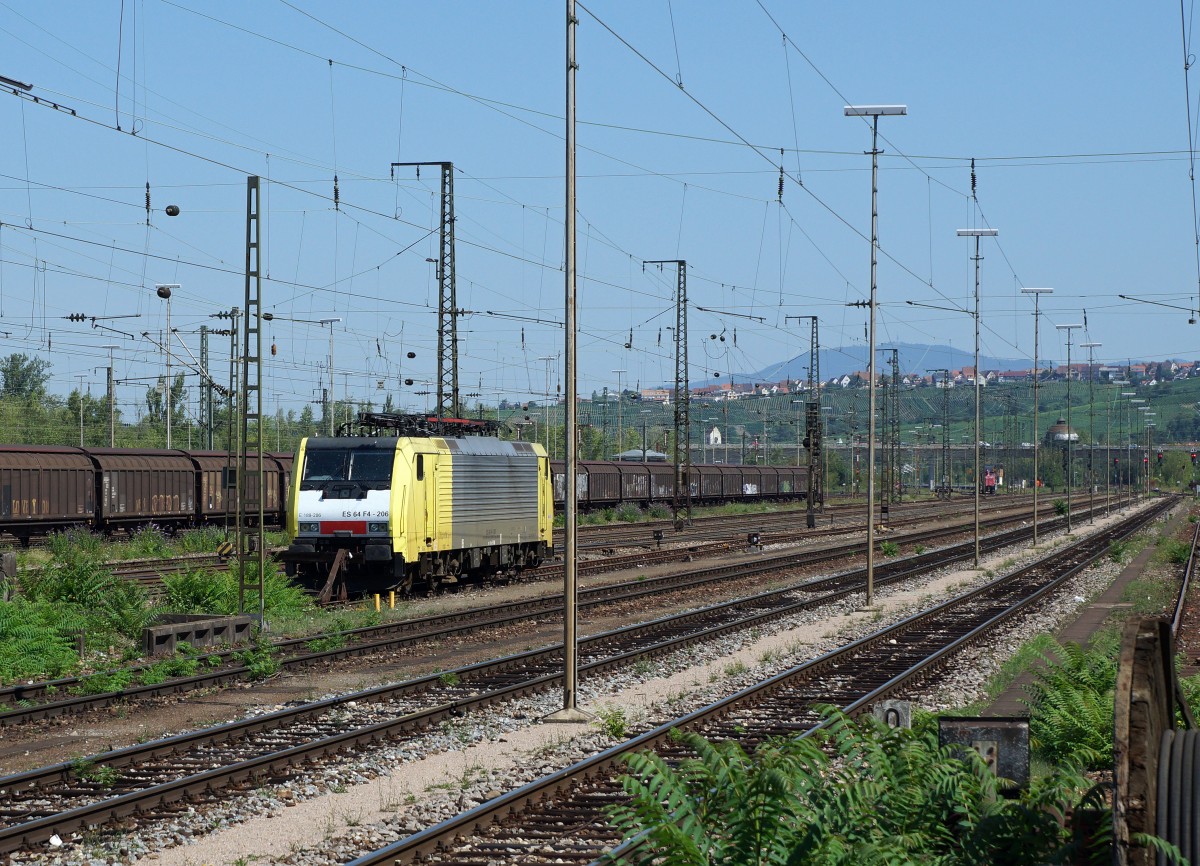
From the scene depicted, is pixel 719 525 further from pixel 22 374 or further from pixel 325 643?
pixel 22 374

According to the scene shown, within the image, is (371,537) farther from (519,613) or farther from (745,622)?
(745,622)

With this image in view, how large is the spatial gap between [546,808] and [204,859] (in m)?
2.80

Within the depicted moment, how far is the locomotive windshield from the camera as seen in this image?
26.7 meters

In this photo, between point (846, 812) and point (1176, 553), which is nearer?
point (846, 812)

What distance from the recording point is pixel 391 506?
26422 millimetres

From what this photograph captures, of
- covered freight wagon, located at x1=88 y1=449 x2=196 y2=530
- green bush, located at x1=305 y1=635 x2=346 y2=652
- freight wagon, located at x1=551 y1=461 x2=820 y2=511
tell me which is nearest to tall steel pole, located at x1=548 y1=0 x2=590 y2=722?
green bush, located at x1=305 y1=635 x2=346 y2=652

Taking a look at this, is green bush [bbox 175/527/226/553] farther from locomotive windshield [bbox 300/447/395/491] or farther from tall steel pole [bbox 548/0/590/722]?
tall steel pole [bbox 548/0/590/722]

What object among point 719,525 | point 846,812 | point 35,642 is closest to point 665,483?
point 719,525

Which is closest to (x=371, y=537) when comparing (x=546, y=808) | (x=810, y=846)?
(x=546, y=808)

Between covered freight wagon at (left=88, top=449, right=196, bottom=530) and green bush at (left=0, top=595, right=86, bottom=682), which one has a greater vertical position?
covered freight wagon at (left=88, top=449, right=196, bottom=530)

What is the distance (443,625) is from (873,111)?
1276cm

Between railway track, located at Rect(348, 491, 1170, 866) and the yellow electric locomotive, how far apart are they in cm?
923

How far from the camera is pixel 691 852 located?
6.59 meters

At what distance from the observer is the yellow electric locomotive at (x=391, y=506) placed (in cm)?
2661
